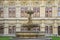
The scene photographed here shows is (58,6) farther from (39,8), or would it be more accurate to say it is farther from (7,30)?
(7,30)

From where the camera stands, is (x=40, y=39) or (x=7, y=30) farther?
(x=7, y=30)

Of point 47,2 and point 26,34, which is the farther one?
point 47,2

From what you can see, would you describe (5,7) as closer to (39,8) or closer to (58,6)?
(39,8)

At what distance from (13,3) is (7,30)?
11.2 ft

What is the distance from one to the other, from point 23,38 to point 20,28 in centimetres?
1474

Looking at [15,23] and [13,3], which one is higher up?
[13,3]

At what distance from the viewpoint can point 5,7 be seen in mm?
33125

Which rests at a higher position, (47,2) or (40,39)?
(47,2)

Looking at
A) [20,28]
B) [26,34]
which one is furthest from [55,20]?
[26,34]

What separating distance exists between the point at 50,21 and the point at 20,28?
3.74 meters

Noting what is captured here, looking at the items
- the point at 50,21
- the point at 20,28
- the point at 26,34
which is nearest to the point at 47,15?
the point at 50,21

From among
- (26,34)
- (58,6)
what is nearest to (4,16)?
(58,6)

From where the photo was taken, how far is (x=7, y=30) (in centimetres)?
3281

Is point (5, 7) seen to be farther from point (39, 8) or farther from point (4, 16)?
point (39, 8)
